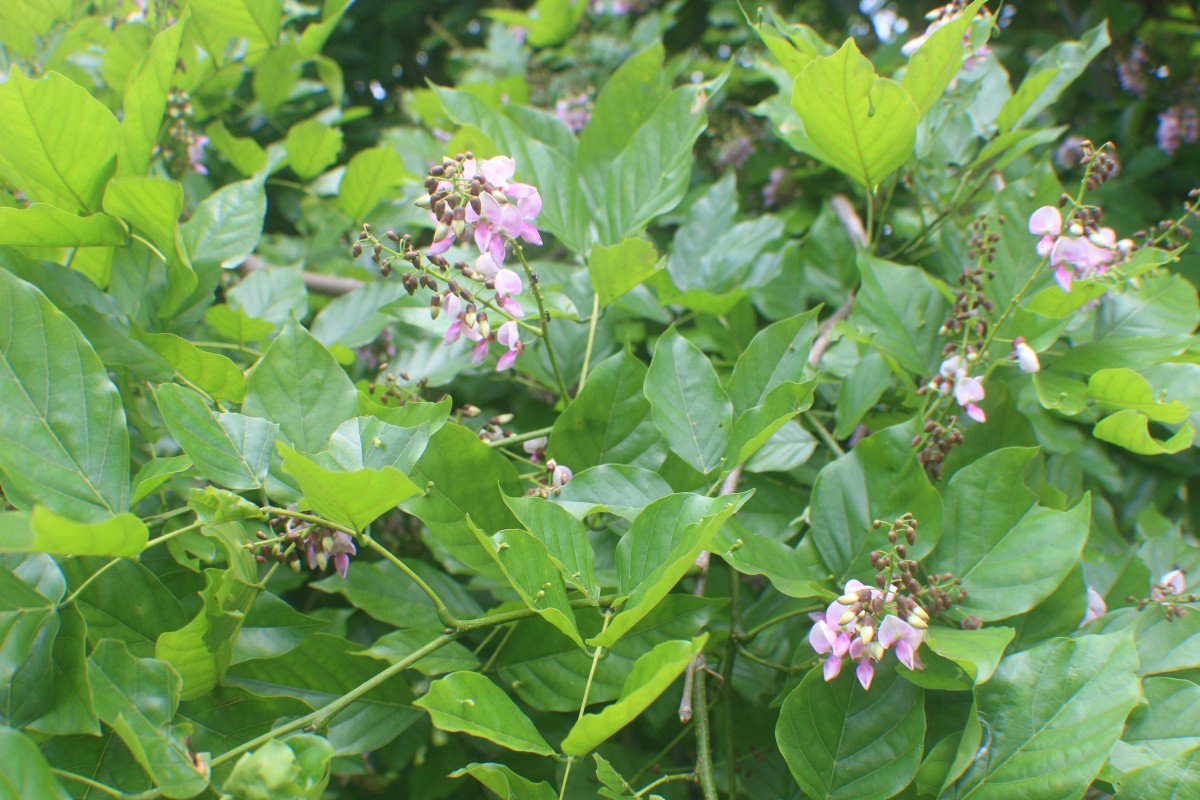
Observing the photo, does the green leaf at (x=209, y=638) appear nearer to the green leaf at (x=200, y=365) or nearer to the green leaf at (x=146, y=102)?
the green leaf at (x=200, y=365)

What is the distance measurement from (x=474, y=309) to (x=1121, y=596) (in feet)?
2.59

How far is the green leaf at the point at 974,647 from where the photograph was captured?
624 mm

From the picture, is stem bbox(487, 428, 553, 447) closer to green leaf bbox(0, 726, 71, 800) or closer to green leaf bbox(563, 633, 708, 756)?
green leaf bbox(563, 633, 708, 756)

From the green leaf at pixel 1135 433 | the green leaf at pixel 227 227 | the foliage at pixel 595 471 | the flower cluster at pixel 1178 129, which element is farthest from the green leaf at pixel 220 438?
the flower cluster at pixel 1178 129

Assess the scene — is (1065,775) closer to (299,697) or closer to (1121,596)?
(1121,596)

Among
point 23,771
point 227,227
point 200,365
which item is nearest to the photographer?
point 23,771

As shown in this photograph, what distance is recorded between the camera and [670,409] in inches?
32.7

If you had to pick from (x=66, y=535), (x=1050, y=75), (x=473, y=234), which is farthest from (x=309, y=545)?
(x=1050, y=75)

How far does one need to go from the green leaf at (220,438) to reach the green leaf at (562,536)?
0.23 meters

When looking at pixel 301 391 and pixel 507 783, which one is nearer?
pixel 507 783

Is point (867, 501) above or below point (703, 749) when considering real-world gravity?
above

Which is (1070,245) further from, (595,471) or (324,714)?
(324,714)

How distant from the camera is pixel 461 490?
0.78 meters

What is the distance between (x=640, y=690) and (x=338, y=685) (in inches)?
15.4
